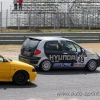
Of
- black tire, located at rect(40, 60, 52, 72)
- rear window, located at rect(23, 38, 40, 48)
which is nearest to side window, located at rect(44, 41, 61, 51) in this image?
rear window, located at rect(23, 38, 40, 48)

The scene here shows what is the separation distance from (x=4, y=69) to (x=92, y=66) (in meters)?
5.63

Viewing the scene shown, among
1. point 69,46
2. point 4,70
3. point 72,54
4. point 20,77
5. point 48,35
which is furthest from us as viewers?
point 48,35

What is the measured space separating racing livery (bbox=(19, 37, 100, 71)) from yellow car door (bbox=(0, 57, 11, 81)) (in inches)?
133

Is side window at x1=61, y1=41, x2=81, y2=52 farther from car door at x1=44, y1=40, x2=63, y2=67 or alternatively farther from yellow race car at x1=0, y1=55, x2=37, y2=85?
yellow race car at x1=0, y1=55, x2=37, y2=85

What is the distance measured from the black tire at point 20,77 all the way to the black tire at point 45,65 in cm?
317

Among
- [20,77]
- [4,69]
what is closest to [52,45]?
[20,77]

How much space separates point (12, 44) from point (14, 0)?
45.9 ft

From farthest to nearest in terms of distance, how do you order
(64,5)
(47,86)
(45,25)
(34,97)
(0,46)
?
(64,5) < (45,25) < (0,46) < (47,86) < (34,97)

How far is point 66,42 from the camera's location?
15.6 m

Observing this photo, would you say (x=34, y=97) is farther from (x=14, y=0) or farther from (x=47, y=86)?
(x=14, y=0)

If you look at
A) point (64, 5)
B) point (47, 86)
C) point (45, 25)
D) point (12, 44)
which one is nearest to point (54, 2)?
point (64, 5)

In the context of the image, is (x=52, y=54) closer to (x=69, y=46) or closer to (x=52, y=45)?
(x=52, y=45)

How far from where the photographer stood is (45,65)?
15.2 meters

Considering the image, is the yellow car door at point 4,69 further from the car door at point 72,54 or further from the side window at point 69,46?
the side window at point 69,46
